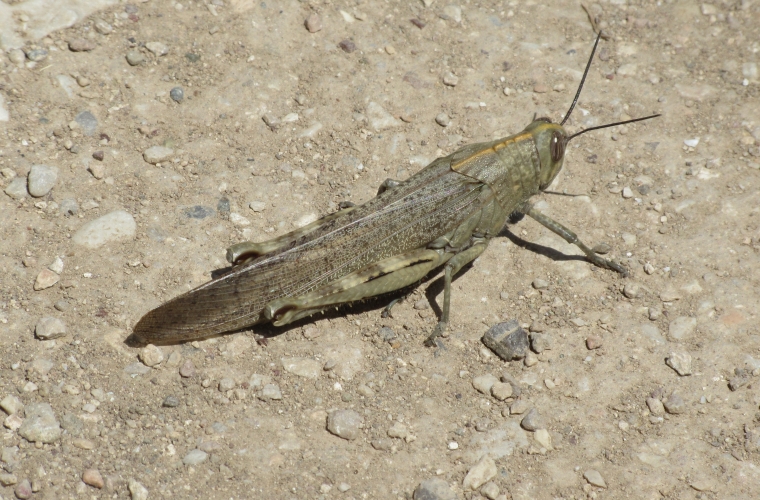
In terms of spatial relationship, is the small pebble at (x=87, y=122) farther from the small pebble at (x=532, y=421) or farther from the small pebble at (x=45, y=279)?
the small pebble at (x=532, y=421)

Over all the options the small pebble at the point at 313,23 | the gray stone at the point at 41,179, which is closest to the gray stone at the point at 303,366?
the gray stone at the point at 41,179

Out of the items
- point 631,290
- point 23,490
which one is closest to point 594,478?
point 631,290

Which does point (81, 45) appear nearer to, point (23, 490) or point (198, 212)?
point (198, 212)

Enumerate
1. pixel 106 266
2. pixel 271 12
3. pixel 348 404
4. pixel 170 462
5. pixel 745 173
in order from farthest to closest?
pixel 271 12, pixel 745 173, pixel 106 266, pixel 348 404, pixel 170 462

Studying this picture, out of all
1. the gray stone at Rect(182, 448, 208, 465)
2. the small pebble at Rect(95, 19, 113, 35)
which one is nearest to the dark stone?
the gray stone at Rect(182, 448, 208, 465)

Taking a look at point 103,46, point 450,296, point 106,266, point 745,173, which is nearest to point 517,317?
point 450,296

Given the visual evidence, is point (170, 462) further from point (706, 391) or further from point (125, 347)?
point (706, 391)
